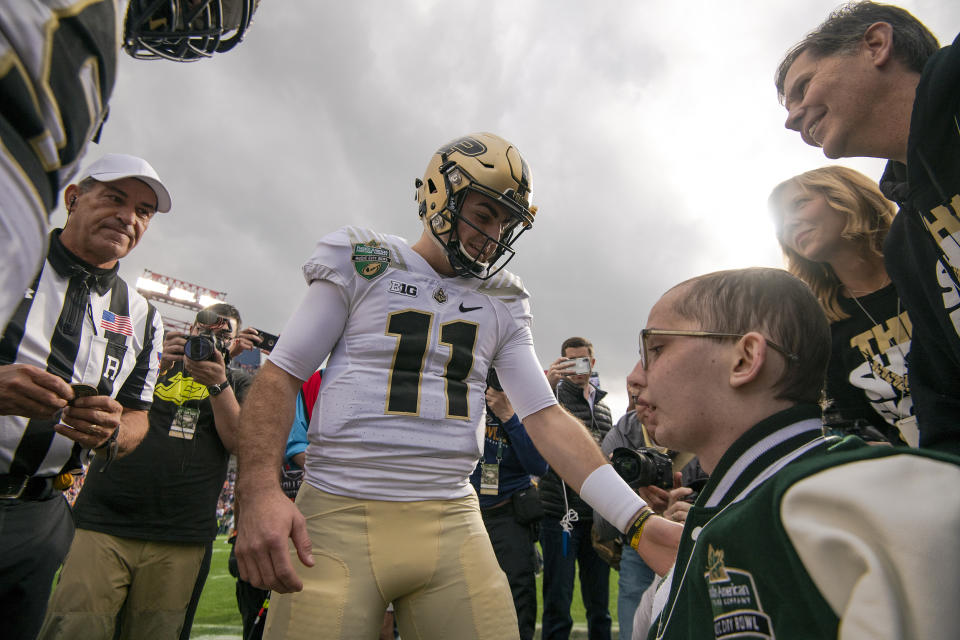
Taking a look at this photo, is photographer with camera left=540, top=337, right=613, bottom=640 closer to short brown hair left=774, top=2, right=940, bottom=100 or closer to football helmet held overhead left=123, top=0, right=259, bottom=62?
short brown hair left=774, top=2, right=940, bottom=100

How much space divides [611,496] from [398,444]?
806 mm

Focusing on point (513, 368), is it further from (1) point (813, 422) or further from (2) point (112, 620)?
(2) point (112, 620)

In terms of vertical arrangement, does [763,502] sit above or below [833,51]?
below

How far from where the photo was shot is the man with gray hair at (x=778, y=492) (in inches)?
28.9

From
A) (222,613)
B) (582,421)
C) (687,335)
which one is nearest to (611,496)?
(687,335)

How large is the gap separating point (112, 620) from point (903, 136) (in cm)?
454

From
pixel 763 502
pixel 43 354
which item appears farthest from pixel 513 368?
pixel 43 354

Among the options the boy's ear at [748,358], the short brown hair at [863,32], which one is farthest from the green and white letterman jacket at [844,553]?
the short brown hair at [863,32]

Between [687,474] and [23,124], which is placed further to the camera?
[687,474]

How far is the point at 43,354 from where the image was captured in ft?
7.97

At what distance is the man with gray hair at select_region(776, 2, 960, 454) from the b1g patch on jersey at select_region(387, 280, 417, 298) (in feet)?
5.46

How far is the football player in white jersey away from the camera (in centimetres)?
169

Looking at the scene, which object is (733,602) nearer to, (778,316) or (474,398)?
(778,316)

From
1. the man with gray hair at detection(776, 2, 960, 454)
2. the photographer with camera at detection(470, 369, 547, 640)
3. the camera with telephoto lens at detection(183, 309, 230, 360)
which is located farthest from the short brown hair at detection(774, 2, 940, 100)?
the camera with telephoto lens at detection(183, 309, 230, 360)
